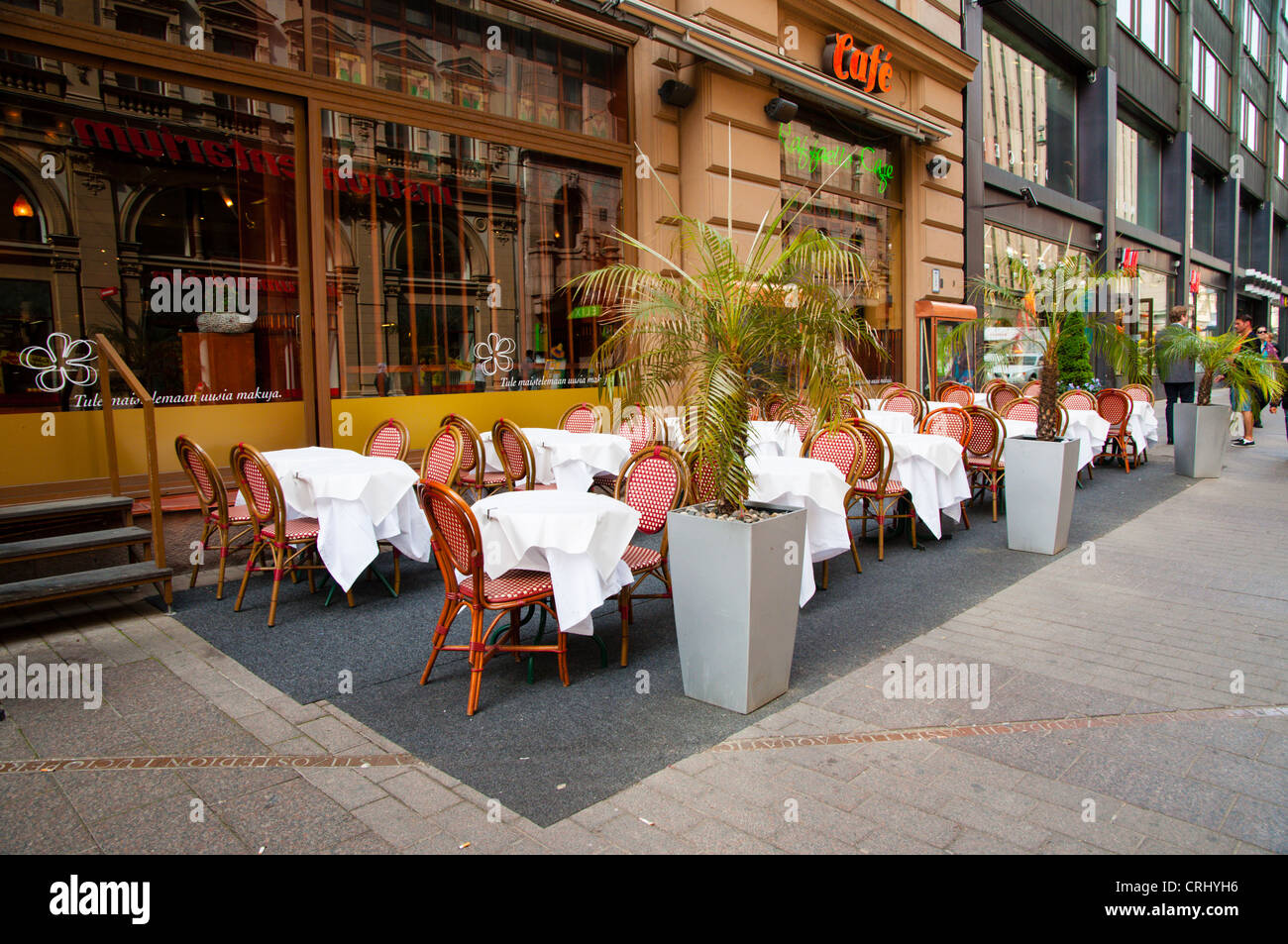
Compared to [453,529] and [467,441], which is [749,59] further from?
[453,529]

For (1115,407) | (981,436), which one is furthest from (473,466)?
(1115,407)

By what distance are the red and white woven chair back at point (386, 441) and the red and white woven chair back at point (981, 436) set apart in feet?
18.6

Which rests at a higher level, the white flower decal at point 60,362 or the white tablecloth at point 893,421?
the white flower decal at point 60,362

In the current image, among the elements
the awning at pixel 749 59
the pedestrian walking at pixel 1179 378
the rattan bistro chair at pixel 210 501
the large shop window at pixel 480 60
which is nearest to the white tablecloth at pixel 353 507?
the rattan bistro chair at pixel 210 501

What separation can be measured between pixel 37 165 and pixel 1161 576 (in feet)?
29.5

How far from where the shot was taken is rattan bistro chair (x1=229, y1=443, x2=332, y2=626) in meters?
5.52

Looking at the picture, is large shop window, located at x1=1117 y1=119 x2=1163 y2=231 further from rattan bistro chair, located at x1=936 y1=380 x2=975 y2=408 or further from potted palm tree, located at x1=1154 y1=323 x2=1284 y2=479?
rattan bistro chair, located at x1=936 y1=380 x2=975 y2=408

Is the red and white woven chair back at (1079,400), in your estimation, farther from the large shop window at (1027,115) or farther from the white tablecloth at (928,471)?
the large shop window at (1027,115)

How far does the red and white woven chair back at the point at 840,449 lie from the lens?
671 centimetres

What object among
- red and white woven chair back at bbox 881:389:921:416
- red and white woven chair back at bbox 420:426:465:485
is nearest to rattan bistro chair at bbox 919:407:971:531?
red and white woven chair back at bbox 881:389:921:416

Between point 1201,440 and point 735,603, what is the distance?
1003cm

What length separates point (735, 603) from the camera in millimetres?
3848

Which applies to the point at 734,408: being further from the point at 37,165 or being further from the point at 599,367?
the point at 37,165
